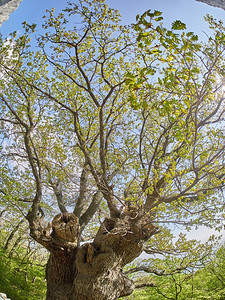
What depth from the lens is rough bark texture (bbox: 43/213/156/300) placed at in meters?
5.54

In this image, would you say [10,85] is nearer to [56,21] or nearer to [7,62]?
[7,62]

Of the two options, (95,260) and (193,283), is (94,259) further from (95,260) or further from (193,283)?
(193,283)

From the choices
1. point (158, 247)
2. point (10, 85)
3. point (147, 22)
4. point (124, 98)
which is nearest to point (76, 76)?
point (124, 98)

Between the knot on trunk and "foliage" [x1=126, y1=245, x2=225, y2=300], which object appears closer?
the knot on trunk

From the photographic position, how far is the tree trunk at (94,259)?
18.2ft

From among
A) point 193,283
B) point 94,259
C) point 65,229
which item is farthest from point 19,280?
point 193,283

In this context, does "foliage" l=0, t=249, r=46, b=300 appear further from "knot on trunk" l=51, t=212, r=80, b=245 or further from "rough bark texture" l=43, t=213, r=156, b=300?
"knot on trunk" l=51, t=212, r=80, b=245

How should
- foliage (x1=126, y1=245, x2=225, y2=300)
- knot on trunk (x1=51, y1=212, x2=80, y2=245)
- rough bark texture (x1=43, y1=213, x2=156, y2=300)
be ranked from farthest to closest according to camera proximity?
foliage (x1=126, y1=245, x2=225, y2=300)
knot on trunk (x1=51, y1=212, x2=80, y2=245)
rough bark texture (x1=43, y1=213, x2=156, y2=300)

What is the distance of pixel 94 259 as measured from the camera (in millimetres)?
5855

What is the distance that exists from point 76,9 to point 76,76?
107 inches

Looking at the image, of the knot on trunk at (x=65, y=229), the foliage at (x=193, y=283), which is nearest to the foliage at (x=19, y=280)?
the knot on trunk at (x=65, y=229)

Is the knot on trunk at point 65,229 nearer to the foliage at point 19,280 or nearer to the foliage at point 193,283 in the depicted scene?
the foliage at point 19,280

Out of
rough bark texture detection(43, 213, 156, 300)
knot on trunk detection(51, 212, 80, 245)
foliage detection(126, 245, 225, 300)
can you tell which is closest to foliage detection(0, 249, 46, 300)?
rough bark texture detection(43, 213, 156, 300)

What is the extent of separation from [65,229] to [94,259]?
114 centimetres
